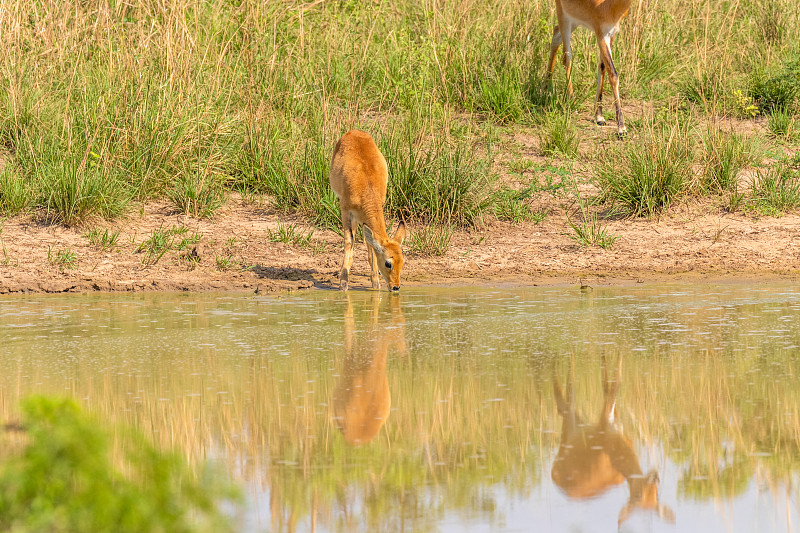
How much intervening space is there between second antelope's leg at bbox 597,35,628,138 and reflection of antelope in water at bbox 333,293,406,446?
4881 millimetres

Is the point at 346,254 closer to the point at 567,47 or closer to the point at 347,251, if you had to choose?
the point at 347,251

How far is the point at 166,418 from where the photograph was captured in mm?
4539

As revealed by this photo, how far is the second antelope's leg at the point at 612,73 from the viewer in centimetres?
1107

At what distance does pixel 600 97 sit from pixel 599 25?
2.56 ft

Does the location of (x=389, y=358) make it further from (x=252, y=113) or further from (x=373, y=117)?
(x=373, y=117)

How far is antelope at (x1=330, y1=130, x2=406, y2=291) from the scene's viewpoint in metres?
8.15

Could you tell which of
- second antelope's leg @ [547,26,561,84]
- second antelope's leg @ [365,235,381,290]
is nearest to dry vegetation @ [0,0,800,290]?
second antelope's leg @ [547,26,561,84]

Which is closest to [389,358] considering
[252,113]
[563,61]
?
[252,113]

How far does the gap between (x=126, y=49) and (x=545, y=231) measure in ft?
15.8

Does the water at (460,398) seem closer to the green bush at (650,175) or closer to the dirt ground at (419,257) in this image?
the dirt ground at (419,257)

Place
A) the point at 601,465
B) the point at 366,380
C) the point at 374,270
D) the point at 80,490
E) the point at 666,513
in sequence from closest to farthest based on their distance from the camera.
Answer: the point at 80,490 < the point at 666,513 < the point at 601,465 < the point at 366,380 < the point at 374,270

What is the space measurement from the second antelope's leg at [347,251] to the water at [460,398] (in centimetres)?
68

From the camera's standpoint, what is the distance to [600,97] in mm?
11633

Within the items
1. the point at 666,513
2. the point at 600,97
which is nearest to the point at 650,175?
the point at 600,97
